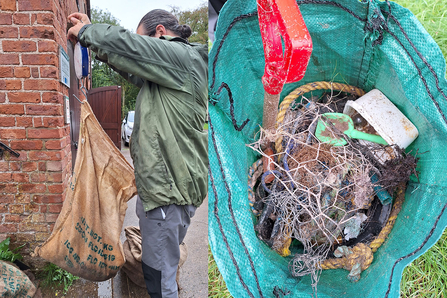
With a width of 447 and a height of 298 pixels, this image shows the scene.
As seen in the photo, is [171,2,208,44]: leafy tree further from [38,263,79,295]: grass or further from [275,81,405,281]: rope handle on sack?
[38,263,79,295]: grass

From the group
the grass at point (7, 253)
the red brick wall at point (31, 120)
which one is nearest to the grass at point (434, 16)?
the red brick wall at point (31, 120)

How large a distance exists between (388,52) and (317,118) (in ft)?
1.47

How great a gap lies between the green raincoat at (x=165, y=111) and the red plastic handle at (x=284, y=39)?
1.30ft

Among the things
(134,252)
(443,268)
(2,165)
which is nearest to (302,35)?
(443,268)

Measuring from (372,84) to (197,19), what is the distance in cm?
104

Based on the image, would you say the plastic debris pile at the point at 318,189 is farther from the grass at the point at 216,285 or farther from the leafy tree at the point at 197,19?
the leafy tree at the point at 197,19

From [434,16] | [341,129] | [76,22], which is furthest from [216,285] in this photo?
[434,16]

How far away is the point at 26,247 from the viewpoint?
181cm

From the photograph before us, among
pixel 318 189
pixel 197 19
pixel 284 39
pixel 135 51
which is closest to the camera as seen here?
pixel 284 39

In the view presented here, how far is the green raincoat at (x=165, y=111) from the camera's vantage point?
119 cm

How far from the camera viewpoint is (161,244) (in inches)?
52.9

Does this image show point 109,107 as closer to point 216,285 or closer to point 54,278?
point 54,278

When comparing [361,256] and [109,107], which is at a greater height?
[361,256]

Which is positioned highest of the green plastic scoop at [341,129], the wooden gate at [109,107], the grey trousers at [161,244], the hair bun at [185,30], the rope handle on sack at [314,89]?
the hair bun at [185,30]
